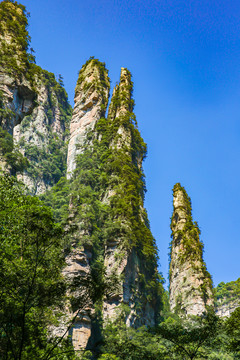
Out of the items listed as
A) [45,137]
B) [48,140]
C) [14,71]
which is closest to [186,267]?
[14,71]

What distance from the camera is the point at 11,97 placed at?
27438 millimetres

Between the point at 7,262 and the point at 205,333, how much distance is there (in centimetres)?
831

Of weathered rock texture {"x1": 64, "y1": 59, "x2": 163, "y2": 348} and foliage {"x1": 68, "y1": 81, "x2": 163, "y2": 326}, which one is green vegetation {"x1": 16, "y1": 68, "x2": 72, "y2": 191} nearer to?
weathered rock texture {"x1": 64, "y1": 59, "x2": 163, "y2": 348}

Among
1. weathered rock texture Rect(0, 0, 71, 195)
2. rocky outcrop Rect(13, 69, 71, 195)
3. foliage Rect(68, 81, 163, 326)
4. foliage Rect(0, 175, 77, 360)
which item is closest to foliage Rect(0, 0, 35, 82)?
weathered rock texture Rect(0, 0, 71, 195)

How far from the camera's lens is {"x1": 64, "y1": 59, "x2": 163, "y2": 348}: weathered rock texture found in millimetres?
29516

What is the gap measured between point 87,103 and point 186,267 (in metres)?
29.4

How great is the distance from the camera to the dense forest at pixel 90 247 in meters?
11.6

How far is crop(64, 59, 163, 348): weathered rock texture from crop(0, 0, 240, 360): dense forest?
126mm

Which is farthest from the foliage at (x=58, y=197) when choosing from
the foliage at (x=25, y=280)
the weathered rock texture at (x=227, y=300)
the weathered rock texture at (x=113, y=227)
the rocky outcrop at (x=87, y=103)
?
the weathered rock texture at (x=227, y=300)

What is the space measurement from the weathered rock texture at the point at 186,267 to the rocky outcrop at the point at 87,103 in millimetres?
16445

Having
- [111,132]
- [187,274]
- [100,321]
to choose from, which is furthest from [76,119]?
[100,321]

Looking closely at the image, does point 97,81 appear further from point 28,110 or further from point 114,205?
point 28,110

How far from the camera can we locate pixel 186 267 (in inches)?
1571

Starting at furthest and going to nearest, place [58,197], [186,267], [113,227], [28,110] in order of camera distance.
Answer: [58,197]
[186,267]
[113,227]
[28,110]
